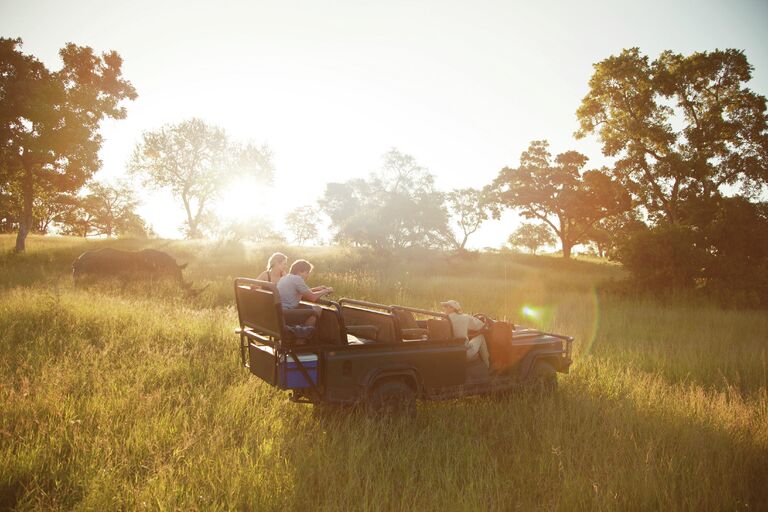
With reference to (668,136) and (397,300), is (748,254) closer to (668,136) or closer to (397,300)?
(668,136)

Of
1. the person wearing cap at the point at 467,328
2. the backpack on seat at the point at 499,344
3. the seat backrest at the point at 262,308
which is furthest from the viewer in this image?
the backpack on seat at the point at 499,344

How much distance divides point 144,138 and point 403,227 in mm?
26746

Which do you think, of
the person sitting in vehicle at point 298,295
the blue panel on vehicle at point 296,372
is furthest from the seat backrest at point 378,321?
the blue panel on vehicle at point 296,372

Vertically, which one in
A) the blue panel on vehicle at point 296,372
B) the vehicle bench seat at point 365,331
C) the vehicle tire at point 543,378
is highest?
the vehicle bench seat at point 365,331

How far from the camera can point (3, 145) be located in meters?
23.3

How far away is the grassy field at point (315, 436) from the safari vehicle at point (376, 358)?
376 mm

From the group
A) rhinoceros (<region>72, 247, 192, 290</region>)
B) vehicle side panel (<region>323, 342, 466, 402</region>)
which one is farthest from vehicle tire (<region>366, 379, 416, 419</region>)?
rhinoceros (<region>72, 247, 192, 290</region>)

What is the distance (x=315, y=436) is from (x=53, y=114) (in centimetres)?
2615

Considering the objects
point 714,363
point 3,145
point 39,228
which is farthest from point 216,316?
point 39,228

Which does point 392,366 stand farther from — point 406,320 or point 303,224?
point 303,224

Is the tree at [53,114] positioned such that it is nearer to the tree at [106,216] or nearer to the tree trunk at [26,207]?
the tree trunk at [26,207]

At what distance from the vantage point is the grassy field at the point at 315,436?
Result: 417 cm

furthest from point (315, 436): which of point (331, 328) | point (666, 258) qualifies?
point (666, 258)

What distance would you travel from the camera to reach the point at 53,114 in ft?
77.1
